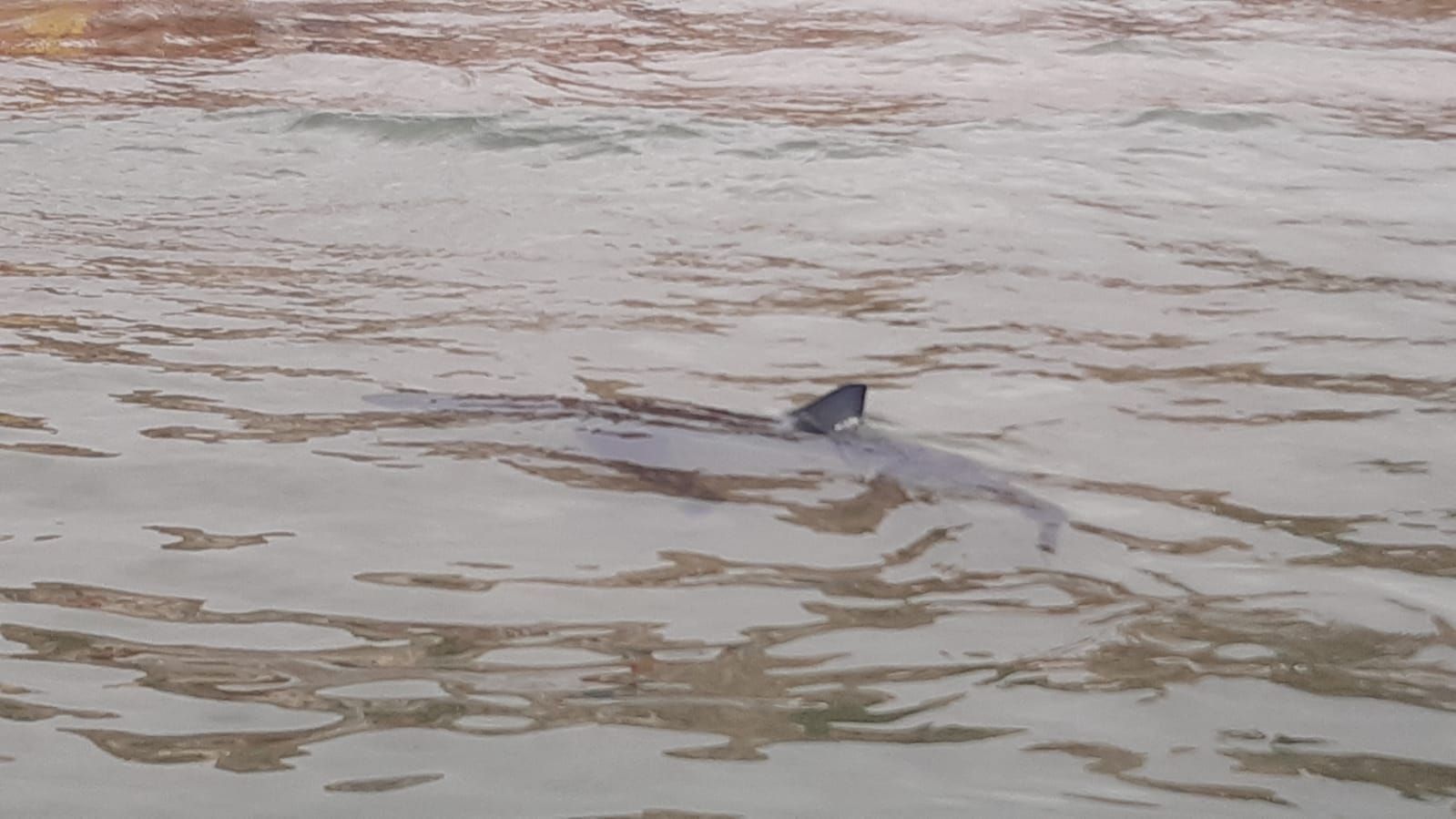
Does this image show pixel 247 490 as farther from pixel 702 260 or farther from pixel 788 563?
pixel 702 260

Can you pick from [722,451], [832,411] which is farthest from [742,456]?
[832,411]

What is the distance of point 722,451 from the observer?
15.7ft

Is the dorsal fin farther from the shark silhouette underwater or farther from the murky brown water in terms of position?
the murky brown water

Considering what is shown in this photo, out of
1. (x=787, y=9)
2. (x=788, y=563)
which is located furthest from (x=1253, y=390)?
(x=787, y=9)

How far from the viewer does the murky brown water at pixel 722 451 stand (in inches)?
126

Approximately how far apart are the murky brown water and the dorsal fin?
0.14 metres

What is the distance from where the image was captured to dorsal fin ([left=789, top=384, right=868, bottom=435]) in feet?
15.4

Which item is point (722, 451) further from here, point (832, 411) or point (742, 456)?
A: point (832, 411)

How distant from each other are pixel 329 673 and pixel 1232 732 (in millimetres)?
1694

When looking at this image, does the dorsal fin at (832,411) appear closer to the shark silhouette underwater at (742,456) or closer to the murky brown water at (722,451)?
the shark silhouette underwater at (742,456)

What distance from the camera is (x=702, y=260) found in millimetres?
7230

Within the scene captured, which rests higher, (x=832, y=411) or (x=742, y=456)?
(x=832, y=411)

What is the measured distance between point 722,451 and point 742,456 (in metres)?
A: 0.05

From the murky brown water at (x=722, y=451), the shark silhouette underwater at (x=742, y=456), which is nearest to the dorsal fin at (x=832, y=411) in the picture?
the shark silhouette underwater at (x=742, y=456)
